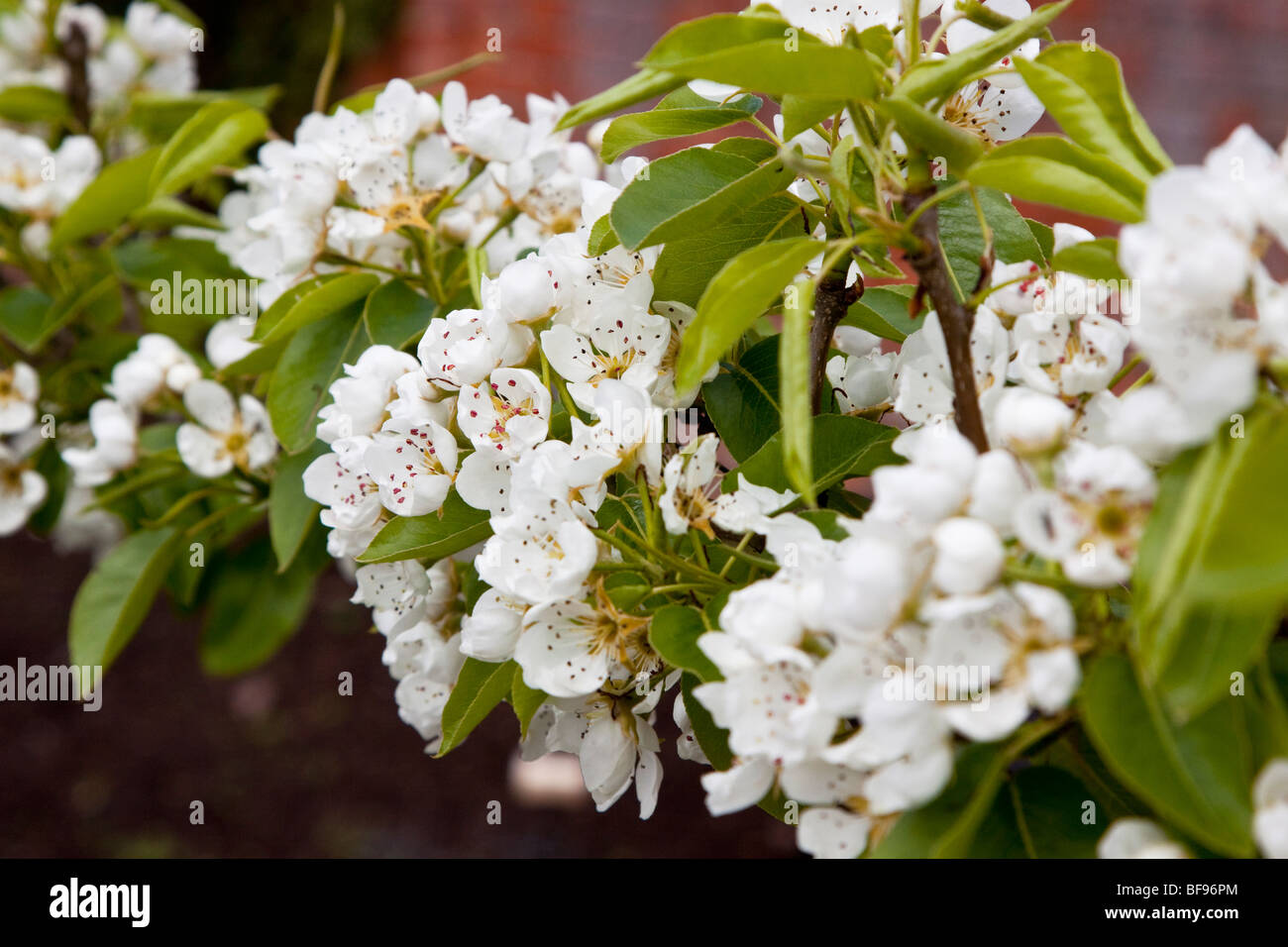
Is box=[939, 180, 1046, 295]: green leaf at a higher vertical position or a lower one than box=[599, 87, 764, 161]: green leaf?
lower

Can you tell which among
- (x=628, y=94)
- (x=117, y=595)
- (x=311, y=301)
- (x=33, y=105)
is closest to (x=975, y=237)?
(x=628, y=94)

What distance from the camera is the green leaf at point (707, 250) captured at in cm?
76

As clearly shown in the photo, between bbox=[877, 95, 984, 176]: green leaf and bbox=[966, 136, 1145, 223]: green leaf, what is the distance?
16 mm

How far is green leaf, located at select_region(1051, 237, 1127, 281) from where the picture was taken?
1.92 feet

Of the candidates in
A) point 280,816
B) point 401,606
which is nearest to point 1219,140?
point 280,816

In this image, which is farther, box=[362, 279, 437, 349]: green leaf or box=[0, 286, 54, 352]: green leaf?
box=[0, 286, 54, 352]: green leaf

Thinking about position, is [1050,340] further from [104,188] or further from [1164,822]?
[104,188]

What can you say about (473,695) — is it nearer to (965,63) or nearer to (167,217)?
(965,63)

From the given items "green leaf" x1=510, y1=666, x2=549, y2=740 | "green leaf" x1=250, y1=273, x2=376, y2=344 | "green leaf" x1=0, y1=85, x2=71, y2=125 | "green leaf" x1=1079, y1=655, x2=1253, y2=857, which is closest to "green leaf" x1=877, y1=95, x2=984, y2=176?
"green leaf" x1=1079, y1=655, x2=1253, y2=857

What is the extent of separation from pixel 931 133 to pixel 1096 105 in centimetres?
10

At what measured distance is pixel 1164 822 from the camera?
20.7 inches

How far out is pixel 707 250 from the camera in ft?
2.50

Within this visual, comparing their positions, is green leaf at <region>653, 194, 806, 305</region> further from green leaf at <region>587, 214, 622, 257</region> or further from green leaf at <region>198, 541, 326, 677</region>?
green leaf at <region>198, 541, 326, 677</region>

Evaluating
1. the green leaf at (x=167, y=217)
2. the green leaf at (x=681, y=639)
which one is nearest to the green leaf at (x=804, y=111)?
the green leaf at (x=681, y=639)
